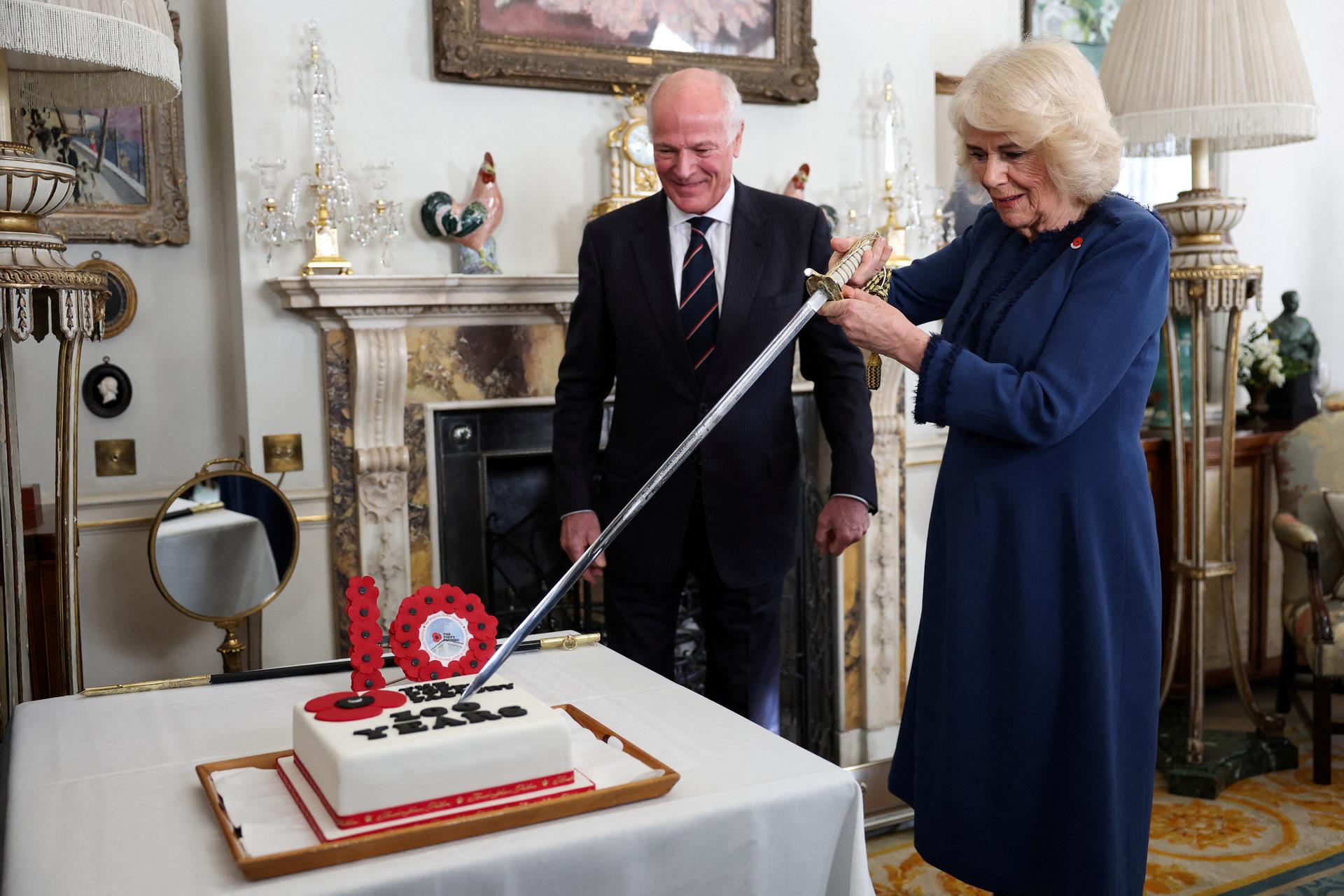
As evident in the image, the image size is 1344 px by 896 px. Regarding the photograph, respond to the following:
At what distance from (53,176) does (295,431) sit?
0.95 metres

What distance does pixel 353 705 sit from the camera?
3.65ft

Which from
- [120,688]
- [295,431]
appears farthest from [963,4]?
[120,688]

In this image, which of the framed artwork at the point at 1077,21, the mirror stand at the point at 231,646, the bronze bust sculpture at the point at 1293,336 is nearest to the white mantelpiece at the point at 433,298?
the mirror stand at the point at 231,646

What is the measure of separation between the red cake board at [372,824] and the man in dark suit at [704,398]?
1173 mm

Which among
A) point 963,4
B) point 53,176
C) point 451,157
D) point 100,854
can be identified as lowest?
point 100,854

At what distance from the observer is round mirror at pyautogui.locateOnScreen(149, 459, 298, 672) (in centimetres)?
242

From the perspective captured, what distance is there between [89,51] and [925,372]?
132 cm

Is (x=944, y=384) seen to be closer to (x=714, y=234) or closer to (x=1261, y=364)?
(x=714, y=234)

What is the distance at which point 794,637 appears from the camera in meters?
3.34

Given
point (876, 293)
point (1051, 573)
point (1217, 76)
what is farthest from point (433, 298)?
point (1217, 76)

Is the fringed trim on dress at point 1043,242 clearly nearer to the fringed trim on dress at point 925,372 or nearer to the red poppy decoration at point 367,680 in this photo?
the fringed trim on dress at point 925,372

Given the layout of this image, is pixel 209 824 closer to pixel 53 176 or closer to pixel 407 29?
pixel 53 176

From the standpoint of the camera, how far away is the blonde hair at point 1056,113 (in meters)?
1.55

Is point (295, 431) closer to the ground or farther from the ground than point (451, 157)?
closer to the ground
